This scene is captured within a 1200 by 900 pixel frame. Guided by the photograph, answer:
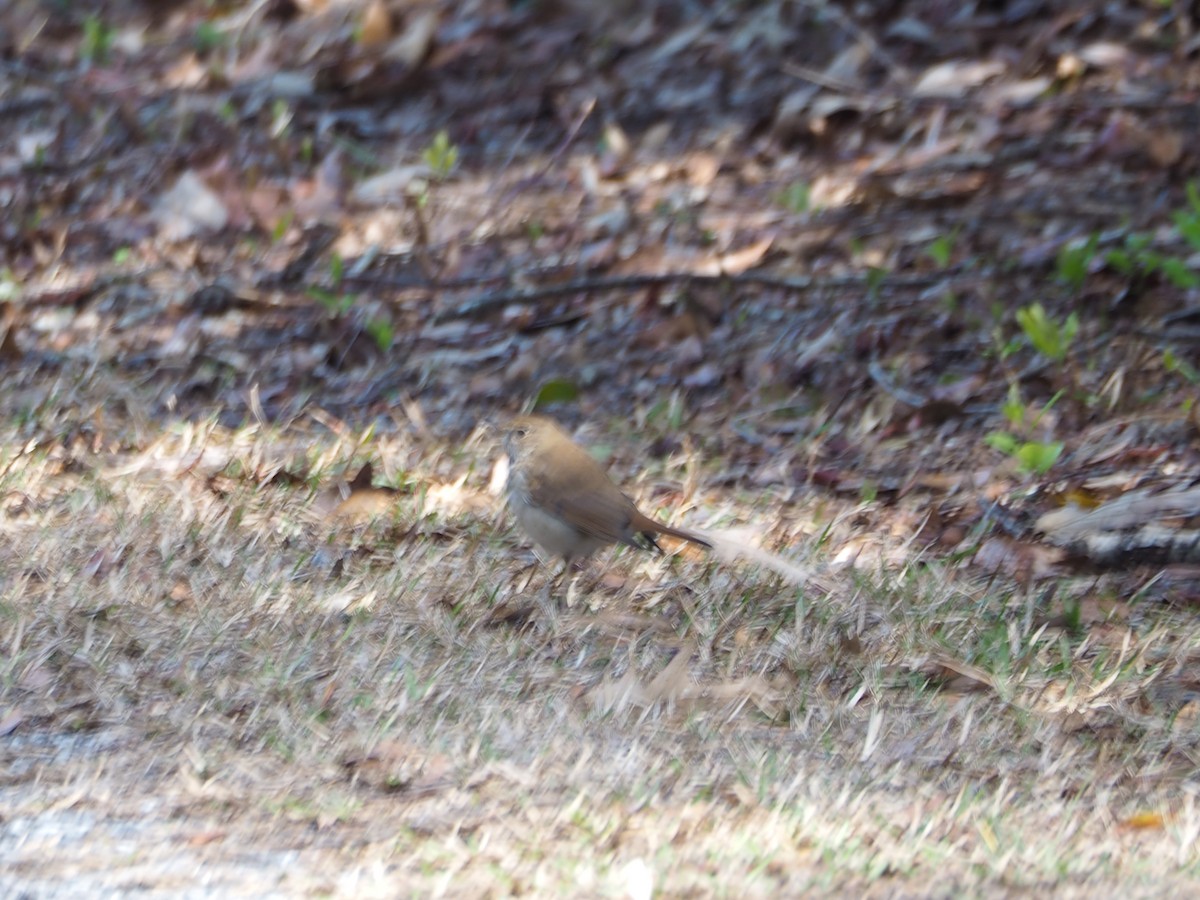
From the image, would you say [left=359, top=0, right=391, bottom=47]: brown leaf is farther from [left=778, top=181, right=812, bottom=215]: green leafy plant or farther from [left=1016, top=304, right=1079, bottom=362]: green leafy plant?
[left=1016, top=304, right=1079, bottom=362]: green leafy plant

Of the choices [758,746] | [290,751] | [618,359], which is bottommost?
[618,359]

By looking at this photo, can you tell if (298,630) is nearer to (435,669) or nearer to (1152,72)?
(435,669)

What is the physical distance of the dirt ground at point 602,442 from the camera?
3.46m

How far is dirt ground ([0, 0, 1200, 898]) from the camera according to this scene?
11.4 ft

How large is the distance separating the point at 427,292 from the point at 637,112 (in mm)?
1766

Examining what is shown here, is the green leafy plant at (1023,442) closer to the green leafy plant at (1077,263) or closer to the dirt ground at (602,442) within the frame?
the dirt ground at (602,442)

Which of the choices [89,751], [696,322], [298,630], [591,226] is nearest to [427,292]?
[591,226]

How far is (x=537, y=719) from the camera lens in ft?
12.7

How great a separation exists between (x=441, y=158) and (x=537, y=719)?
4580mm

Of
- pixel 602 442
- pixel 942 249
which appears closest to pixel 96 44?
pixel 602 442

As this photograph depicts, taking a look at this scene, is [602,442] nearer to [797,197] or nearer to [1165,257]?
[797,197]

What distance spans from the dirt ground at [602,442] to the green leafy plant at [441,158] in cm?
2

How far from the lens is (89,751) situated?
12.4ft

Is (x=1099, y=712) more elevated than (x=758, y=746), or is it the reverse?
(x=758, y=746)
